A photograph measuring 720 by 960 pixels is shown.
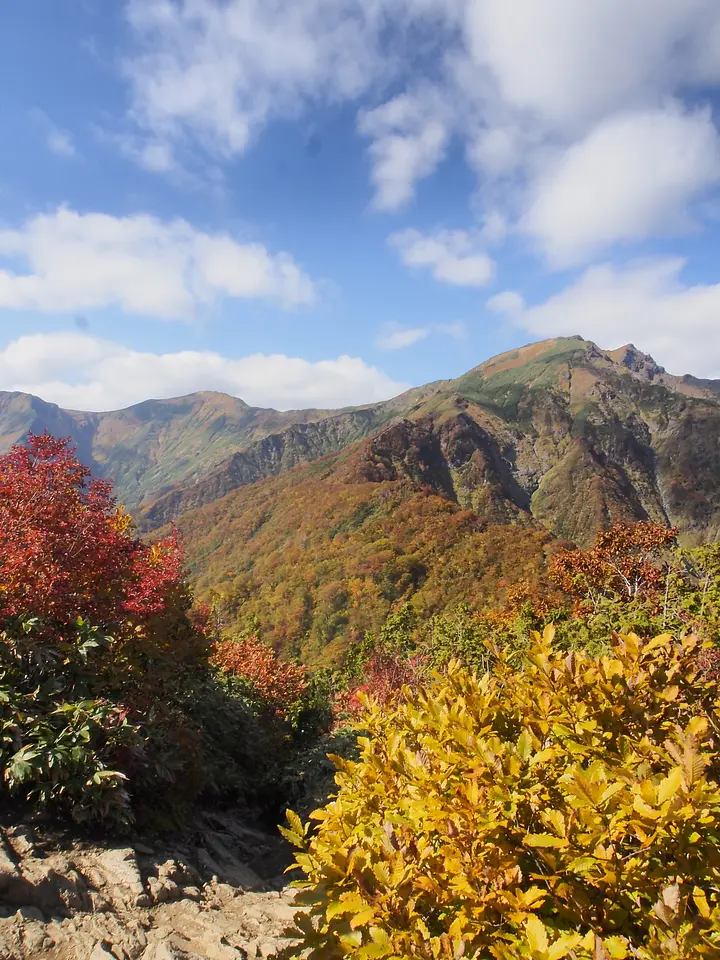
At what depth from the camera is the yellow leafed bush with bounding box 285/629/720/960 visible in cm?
178

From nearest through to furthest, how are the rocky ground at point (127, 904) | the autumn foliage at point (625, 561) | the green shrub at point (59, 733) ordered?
1. the rocky ground at point (127, 904)
2. the green shrub at point (59, 733)
3. the autumn foliage at point (625, 561)

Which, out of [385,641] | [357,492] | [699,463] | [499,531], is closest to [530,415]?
[699,463]

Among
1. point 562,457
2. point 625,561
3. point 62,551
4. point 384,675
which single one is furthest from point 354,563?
point 562,457

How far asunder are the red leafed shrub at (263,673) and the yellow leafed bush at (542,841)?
912 centimetres

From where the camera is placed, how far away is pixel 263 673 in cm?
1233

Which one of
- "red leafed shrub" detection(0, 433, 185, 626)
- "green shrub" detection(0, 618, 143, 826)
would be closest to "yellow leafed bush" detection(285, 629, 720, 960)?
"green shrub" detection(0, 618, 143, 826)

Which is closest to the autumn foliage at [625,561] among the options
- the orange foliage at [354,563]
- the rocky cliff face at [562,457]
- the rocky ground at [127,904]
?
the rocky ground at [127,904]

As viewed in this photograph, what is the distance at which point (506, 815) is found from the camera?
82.7 inches

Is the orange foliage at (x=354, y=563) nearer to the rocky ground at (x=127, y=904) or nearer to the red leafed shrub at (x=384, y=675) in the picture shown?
the red leafed shrub at (x=384, y=675)

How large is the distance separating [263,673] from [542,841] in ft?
37.3

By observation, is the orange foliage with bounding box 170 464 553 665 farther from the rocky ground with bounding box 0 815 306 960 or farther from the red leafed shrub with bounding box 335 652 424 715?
the rocky ground with bounding box 0 815 306 960

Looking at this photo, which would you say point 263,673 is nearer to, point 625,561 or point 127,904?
point 127,904

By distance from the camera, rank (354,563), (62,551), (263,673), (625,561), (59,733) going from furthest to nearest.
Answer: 1. (354,563)
2. (625,561)
3. (263,673)
4. (62,551)
5. (59,733)

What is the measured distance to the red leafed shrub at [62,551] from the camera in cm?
562
